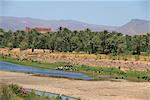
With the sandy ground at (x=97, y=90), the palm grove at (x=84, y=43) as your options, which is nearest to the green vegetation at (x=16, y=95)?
the sandy ground at (x=97, y=90)

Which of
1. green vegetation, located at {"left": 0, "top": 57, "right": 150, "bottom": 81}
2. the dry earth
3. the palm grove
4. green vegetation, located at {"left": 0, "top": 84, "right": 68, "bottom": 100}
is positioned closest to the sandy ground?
green vegetation, located at {"left": 0, "top": 84, "right": 68, "bottom": 100}

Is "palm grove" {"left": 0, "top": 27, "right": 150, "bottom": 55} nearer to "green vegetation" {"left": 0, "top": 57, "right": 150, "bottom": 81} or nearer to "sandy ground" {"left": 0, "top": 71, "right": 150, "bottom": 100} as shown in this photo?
"green vegetation" {"left": 0, "top": 57, "right": 150, "bottom": 81}

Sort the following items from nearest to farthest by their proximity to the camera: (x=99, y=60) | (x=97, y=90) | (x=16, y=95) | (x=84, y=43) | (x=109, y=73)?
(x=16, y=95) → (x=97, y=90) → (x=109, y=73) → (x=99, y=60) → (x=84, y=43)

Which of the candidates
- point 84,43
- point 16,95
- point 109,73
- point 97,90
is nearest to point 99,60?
point 84,43

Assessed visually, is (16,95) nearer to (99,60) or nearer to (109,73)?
(109,73)

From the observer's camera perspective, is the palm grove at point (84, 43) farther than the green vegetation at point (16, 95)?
Yes

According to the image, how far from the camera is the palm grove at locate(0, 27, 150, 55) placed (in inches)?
2805

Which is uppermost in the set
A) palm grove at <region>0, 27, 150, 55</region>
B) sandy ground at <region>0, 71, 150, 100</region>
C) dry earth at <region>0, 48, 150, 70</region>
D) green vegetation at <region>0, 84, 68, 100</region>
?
palm grove at <region>0, 27, 150, 55</region>

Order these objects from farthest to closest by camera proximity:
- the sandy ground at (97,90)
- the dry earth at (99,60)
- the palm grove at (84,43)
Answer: the palm grove at (84,43), the dry earth at (99,60), the sandy ground at (97,90)

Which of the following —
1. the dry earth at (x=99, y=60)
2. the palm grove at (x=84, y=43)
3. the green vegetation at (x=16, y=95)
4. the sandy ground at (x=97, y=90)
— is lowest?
the sandy ground at (x=97, y=90)

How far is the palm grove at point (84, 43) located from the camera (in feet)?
234

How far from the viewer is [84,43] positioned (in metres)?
73.6

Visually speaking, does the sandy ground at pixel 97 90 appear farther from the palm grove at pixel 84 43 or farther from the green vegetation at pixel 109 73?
the palm grove at pixel 84 43

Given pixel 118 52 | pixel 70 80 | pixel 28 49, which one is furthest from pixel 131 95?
pixel 28 49
